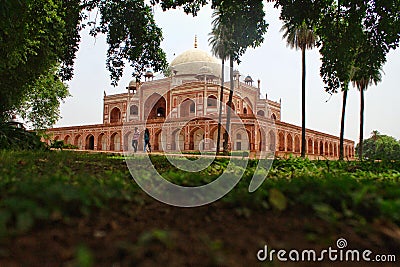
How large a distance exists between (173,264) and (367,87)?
32.0 metres

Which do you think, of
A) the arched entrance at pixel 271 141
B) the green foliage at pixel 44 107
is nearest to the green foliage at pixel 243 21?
the green foliage at pixel 44 107

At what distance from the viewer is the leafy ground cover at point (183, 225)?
5.74ft

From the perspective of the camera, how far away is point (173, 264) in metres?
1.68

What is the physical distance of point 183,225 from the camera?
2.30 metres

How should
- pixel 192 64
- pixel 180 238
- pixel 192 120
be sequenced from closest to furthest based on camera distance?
pixel 180 238, pixel 192 120, pixel 192 64

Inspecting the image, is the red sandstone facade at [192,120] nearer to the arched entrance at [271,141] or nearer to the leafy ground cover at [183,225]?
the arched entrance at [271,141]

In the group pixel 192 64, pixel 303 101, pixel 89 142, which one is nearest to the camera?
pixel 303 101

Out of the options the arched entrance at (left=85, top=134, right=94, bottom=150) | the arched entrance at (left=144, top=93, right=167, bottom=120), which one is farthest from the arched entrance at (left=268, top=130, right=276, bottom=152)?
the arched entrance at (left=85, top=134, right=94, bottom=150)

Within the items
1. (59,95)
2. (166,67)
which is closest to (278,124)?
(59,95)

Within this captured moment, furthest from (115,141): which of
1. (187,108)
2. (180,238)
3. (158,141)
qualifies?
(180,238)
